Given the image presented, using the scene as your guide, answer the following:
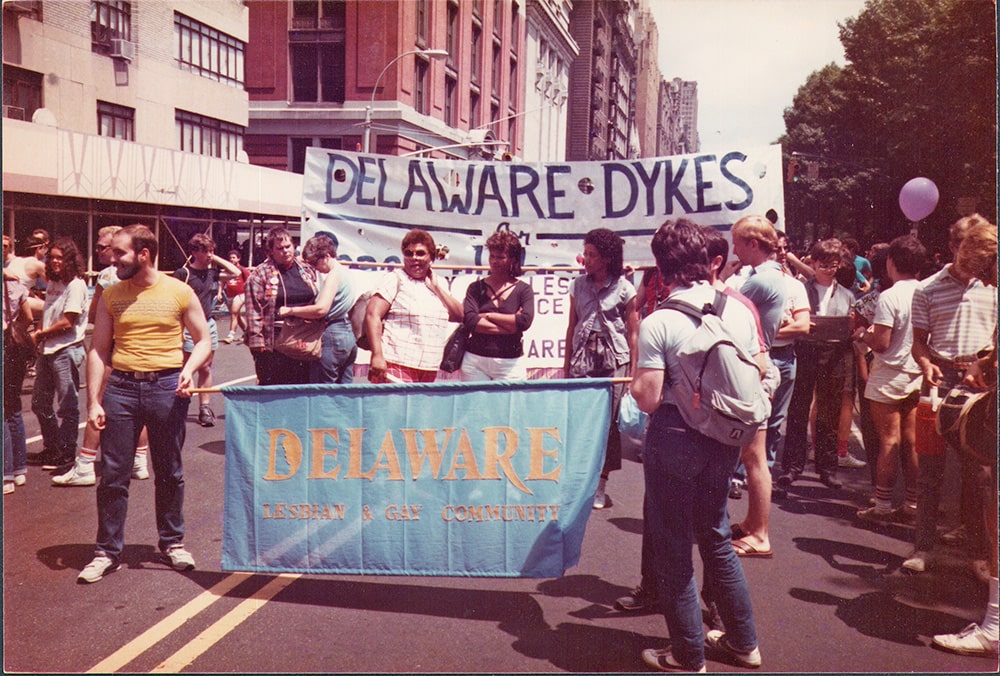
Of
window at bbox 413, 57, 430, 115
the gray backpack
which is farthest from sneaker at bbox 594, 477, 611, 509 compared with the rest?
window at bbox 413, 57, 430, 115

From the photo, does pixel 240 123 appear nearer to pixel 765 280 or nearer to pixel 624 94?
pixel 765 280

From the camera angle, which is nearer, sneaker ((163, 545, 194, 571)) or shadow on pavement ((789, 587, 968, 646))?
shadow on pavement ((789, 587, 968, 646))

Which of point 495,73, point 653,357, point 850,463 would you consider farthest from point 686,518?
point 495,73

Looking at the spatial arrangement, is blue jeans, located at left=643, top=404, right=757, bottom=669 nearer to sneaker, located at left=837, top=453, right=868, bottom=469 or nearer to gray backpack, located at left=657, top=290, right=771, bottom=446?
gray backpack, located at left=657, top=290, right=771, bottom=446

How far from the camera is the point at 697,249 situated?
3.87 meters

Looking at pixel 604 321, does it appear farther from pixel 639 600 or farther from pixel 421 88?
pixel 421 88

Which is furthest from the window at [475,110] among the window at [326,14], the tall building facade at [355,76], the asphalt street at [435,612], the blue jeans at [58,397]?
the asphalt street at [435,612]

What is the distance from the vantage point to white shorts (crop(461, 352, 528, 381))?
584 cm

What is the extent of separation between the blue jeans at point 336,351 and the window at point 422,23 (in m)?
29.8

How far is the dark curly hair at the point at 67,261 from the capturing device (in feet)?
23.6

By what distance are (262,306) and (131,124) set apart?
2311cm

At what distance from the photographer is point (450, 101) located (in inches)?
1698

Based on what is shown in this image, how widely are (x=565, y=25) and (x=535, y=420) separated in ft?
241

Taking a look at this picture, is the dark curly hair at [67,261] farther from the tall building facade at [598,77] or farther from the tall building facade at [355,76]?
the tall building facade at [598,77]
